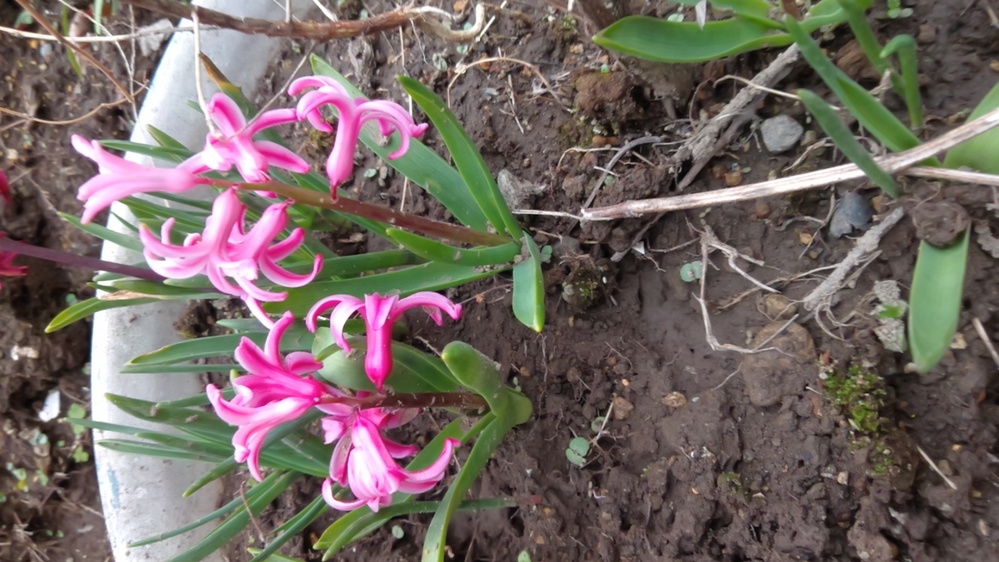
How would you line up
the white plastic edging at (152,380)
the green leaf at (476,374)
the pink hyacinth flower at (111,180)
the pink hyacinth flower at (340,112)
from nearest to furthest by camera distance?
the pink hyacinth flower at (111,180), the pink hyacinth flower at (340,112), the green leaf at (476,374), the white plastic edging at (152,380)

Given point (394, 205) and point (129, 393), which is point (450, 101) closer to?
point (394, 205)

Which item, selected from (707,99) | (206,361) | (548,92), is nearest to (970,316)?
(707,99)

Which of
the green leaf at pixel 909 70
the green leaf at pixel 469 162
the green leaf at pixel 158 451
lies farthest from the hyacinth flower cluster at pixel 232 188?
the green leaf at pixel 909 70

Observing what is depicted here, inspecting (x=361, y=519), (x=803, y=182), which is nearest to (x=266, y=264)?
(x=361, y=519)

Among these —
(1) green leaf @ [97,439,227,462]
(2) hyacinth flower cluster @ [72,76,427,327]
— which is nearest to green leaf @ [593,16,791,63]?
(2) hyacinth flower cluster @ [72,76,427,327]

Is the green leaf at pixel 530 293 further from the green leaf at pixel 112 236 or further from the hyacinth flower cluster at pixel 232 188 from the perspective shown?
→ the green leaf at pixel 112 236

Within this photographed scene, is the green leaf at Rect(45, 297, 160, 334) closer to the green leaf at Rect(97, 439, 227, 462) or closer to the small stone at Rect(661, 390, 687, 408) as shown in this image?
the green leaf at Rect(97, 439, 227, 462)

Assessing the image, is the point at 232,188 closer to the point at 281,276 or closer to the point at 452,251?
the point at 281,276
